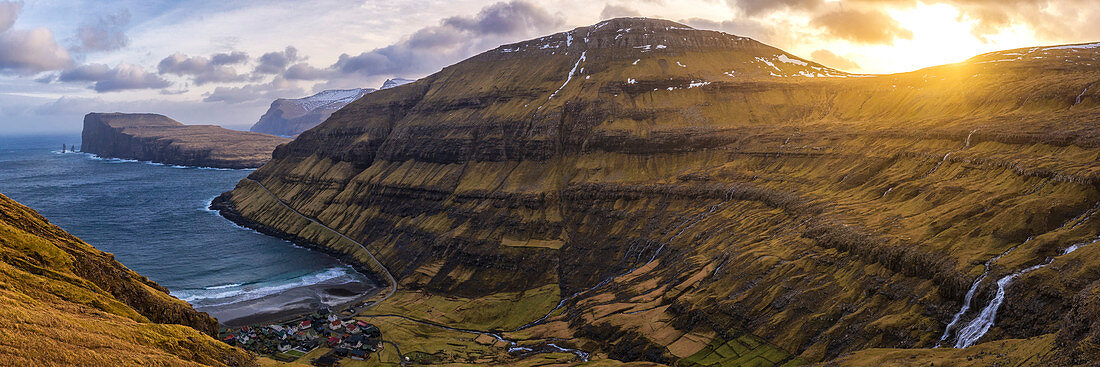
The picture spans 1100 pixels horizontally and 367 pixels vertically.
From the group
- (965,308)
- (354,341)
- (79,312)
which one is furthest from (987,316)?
(354,341)

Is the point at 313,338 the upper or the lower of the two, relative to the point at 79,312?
lower

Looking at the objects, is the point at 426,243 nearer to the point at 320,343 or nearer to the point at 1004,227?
the point at 320,343

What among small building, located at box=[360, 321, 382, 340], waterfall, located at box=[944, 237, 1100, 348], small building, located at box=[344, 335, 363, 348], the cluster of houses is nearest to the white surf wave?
the cluster of houses

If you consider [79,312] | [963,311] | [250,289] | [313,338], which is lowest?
[313,338]

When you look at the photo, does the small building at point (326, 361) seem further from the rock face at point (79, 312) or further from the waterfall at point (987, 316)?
the waterfall at point (987, 316)

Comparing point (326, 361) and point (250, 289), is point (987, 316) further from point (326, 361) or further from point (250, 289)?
point (250, 289)

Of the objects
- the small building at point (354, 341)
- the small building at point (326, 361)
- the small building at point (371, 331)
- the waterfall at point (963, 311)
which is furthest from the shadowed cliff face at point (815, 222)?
the small building at point (326, 361)
